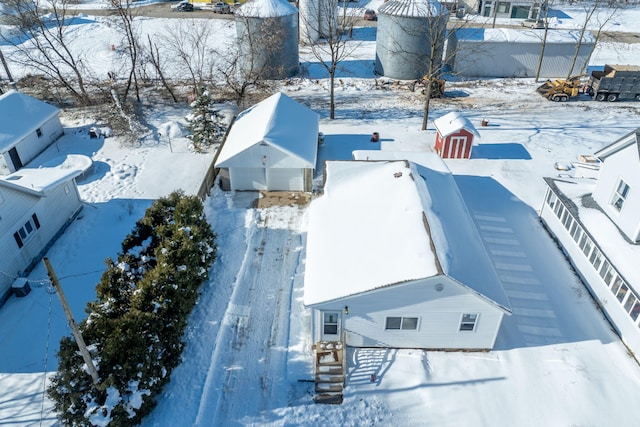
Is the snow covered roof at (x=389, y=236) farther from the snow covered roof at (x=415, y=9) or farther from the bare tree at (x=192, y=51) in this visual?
the bare tree at (x=192, y=51)

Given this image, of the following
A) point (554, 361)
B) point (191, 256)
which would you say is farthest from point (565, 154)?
point (191, 256)

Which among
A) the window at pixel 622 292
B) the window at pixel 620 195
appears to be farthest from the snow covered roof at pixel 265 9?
the window at pixel 622 292

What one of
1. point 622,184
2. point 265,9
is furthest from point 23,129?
point 622,184

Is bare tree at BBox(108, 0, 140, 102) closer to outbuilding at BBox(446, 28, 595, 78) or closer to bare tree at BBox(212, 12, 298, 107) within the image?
bare tree at BBox(212, 12, 298, 107)

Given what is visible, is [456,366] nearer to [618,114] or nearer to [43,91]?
[618,114]

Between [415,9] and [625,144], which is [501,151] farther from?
[415,9]

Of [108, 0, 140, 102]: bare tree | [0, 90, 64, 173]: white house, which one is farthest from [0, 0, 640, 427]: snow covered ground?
[108, 0, 140, 102]: bare tree
